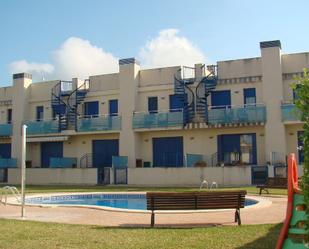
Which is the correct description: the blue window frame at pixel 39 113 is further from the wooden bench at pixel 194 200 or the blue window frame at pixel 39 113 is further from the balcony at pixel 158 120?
the wooden bench at pixel 194 200

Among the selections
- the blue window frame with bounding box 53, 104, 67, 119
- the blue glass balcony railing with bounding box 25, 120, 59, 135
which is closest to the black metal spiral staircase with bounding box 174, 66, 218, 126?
the blue window frame with bounding box 53, 104, 67, 119

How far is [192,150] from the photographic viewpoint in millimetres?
34875

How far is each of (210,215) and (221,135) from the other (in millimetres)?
20802

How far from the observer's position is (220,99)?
34375 mm

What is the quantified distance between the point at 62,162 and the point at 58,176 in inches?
55.1

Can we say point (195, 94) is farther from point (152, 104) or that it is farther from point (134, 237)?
point (134, 237)

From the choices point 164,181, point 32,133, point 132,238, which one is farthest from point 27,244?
point 32,133

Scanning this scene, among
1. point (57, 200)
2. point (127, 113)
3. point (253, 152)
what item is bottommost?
point (57, 200)

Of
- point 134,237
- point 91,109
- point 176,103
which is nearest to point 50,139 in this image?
point 91,109

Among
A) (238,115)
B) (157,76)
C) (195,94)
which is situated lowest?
(238,115)

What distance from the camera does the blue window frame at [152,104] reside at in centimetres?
3656

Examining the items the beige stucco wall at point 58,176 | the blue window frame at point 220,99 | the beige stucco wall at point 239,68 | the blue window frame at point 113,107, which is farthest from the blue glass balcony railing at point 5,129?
the beige stucco wall at point 239,68

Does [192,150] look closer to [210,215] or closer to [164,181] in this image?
[164,181]

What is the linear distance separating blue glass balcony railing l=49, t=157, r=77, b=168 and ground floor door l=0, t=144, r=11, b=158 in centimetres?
676
